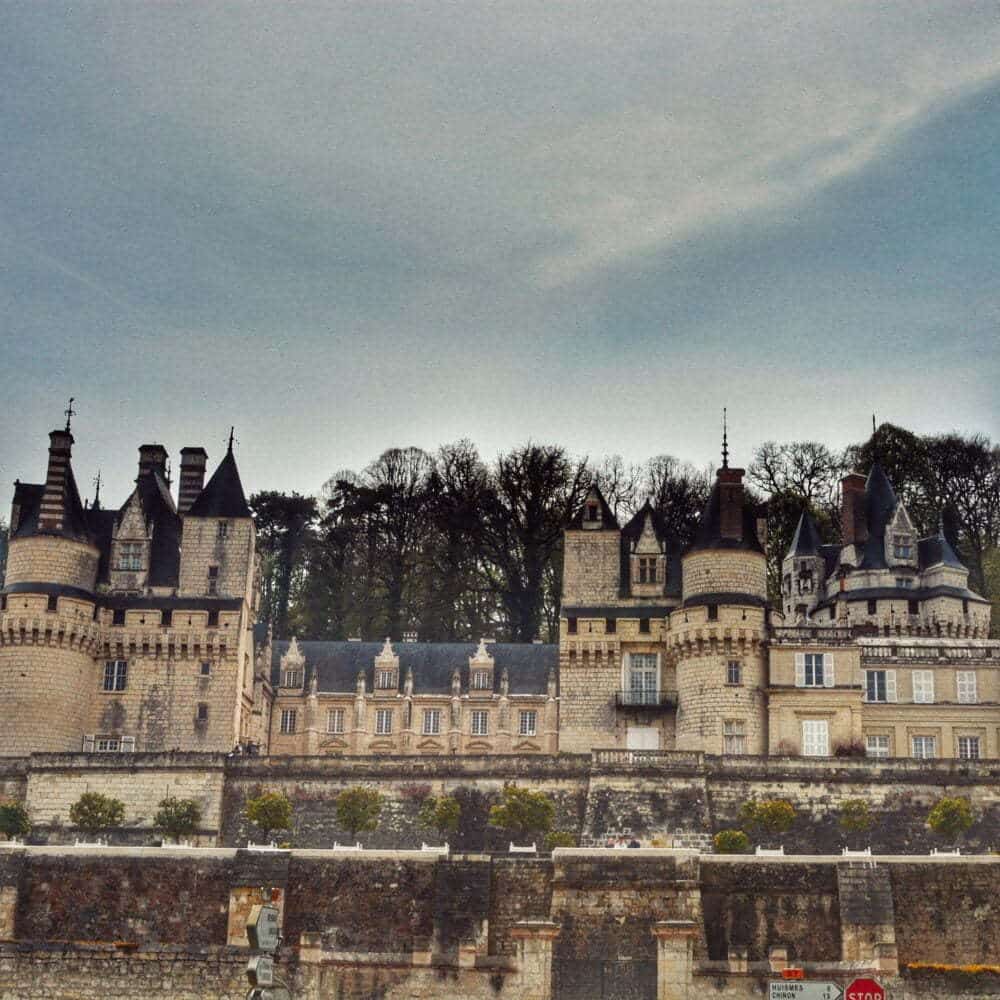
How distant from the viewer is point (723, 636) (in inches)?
2050

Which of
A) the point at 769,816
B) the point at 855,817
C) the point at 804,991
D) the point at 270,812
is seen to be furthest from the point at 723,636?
the point at 804,991

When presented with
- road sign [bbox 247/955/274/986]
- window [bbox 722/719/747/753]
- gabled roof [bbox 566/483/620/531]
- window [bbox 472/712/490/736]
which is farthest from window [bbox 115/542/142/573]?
road sign [bbox 247/955/274/986]

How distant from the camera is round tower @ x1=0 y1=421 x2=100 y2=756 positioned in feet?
172

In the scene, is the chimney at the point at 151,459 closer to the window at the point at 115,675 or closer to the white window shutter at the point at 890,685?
the window at the point at 115,675

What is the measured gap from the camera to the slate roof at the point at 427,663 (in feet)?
195

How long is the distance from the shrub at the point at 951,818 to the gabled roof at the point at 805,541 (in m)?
19.7

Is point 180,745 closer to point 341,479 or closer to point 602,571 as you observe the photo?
point 602,571

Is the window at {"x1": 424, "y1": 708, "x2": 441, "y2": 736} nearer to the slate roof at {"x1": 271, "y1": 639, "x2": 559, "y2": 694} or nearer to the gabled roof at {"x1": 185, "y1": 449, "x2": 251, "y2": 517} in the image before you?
the slate roof at {"x1": 271, "y1": 639, "x2": 559, "y2": 694}

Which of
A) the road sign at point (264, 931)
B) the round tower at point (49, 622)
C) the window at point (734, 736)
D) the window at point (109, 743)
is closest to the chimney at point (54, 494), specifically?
the round tower at point (49, 622)

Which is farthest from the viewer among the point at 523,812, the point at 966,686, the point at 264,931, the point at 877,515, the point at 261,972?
the point at 877,515

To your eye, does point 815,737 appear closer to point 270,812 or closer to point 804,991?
point 270,812

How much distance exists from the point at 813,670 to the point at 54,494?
25467 mm

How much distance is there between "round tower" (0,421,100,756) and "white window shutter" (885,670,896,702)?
25.9 m

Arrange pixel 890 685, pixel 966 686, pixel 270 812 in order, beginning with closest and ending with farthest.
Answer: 1. pixel 270 812
2. pixel 966 686
3. pixel 890 685
